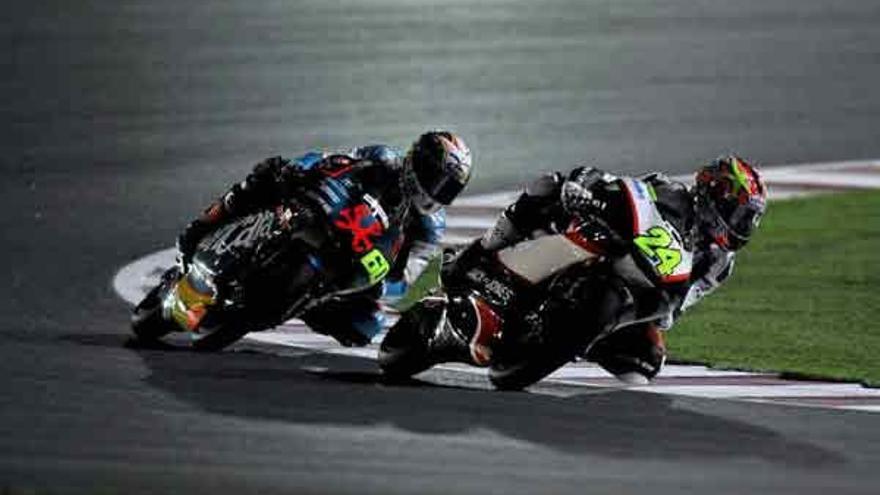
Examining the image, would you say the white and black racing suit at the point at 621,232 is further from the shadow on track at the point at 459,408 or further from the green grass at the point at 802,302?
the green grass at the point at 802,302

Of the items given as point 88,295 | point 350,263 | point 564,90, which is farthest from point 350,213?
point 564,90

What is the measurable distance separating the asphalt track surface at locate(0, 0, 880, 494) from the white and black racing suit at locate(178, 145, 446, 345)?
0.74 ft

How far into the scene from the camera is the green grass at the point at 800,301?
45.8 ft

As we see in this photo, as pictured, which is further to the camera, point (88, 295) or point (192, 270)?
point (88, 295)

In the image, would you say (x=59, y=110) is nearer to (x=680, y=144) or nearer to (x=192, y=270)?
(x=680, y=144)

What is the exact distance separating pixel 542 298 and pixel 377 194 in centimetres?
94

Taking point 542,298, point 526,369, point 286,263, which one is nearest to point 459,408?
point 526,369

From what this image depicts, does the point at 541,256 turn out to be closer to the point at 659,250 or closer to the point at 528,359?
the point at 528,359

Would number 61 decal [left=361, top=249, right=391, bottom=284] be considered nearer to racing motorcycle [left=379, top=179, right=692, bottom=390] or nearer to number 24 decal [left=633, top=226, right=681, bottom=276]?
racing motorcycle [left=379, top=179, right=692, bottom=390]

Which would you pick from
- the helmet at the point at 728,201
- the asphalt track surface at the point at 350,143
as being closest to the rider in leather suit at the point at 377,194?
the asphalt track surface at the point at 350,143

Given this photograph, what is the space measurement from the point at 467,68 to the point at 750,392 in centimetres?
1020

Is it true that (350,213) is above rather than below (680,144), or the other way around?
above

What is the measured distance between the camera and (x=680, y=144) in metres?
20.4

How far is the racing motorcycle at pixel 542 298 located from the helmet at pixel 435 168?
348mm
